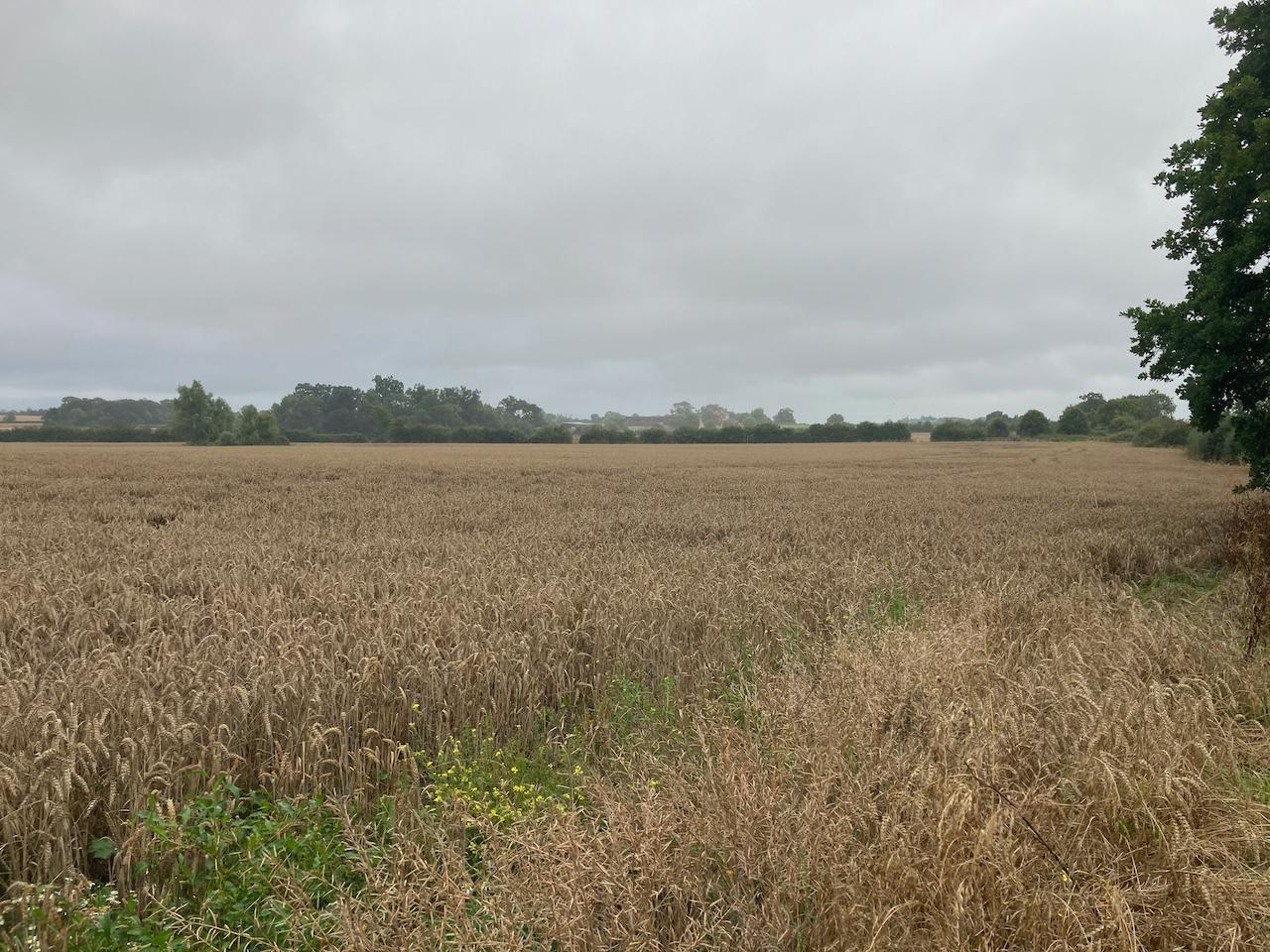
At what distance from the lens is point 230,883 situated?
3064 mm

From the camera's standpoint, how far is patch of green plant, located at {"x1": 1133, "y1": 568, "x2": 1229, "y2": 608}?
8560mm

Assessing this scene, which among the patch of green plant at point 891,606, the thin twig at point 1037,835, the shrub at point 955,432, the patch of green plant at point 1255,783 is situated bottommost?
the patch of green plant at point 891,606

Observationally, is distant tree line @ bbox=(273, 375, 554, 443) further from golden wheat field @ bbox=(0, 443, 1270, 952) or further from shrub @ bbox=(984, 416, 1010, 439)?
golden wheat field @ bbox=(0, 443, 1270, 952)

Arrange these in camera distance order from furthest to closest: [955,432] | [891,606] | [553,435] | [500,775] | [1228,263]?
1. [955,432]
2. [553,435]
3. [1228,263]
4. [891,606]
5. [500,775]

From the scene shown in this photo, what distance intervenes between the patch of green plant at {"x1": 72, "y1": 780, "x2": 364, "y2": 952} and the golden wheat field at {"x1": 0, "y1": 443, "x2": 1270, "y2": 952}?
1.1 inches

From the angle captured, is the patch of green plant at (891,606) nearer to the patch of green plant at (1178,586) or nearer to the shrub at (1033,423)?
the patch of green plant at (1178,586)

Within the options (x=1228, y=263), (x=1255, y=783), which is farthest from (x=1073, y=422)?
(x=1255, y=783)

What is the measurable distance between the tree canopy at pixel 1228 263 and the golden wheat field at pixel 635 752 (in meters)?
6.18

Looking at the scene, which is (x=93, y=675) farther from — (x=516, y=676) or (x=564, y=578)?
(x=564, y=578)

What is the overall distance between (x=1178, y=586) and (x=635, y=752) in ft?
29.2

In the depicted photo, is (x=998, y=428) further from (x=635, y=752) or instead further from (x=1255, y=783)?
(x=635, y=752)

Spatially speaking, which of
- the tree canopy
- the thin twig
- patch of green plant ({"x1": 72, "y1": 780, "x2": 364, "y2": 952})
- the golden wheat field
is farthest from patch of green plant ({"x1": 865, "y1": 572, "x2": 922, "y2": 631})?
the tree canopy

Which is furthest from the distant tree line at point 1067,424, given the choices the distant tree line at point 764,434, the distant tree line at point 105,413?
the distant tree line at point 105,413

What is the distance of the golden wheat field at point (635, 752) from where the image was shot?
2.62 metres
